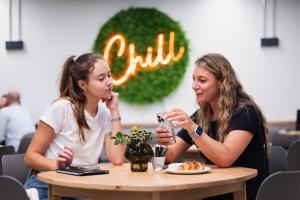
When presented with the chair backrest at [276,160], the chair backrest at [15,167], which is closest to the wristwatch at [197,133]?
the chair backrest at [276,160]

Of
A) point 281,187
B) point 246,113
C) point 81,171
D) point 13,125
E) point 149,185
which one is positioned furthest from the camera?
point 13,125

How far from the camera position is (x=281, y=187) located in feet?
9.26

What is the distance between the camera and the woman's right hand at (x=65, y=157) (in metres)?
3.23

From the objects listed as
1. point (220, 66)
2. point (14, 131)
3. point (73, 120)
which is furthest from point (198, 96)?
point (14, 131)

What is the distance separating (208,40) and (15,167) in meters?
5.66

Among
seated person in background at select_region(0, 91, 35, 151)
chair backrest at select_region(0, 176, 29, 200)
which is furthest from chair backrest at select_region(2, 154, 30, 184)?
seated person in background at select_region(0, 91, 35, 151)

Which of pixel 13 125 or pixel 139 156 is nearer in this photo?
pixel 139 156

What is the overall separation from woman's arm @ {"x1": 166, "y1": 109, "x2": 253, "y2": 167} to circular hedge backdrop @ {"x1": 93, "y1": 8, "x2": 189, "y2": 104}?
19.3 ft

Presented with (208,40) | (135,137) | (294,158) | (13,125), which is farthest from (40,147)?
(208,40)

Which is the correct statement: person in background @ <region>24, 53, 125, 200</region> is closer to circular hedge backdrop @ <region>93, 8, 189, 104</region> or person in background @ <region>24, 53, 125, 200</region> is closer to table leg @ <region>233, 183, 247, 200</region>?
table leg @ <region>233, 183, 247, 200</region>

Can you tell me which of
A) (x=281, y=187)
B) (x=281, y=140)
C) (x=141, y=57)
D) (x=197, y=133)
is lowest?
(x=281, y=140)

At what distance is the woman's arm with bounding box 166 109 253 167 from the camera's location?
3129 millimetres

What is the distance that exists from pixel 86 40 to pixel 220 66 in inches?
240

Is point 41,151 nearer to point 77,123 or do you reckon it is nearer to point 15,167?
point 77,123
